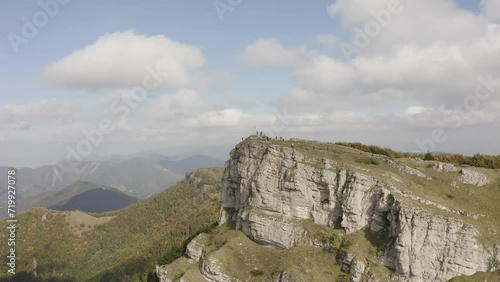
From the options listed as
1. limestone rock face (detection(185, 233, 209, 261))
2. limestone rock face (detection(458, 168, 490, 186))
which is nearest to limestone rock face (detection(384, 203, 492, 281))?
limestone rock face (detection(458, 168, 490, 186))

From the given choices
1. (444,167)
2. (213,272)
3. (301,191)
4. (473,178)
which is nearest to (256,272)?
(213,272)

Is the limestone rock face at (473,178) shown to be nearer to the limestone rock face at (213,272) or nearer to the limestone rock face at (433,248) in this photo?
the limestone rock face at (433,248)

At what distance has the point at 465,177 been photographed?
53.9 metres

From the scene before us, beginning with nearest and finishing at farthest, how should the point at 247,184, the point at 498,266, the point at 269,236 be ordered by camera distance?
1. the point at 498,266
2. the point at 269,236
3. the point at 247,184

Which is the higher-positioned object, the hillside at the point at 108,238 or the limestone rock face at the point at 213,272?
the limestone rock face at the point at 213,272

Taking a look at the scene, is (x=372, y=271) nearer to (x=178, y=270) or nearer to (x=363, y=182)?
(x=363, y=182)

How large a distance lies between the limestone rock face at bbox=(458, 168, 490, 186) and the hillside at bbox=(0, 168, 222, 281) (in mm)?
102230

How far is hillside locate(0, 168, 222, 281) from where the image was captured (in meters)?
143

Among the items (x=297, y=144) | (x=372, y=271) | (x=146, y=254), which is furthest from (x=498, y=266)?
(x=146, y=254)

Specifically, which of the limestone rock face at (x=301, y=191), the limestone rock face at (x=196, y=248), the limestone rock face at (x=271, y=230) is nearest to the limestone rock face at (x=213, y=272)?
the limestone rock face at (x=196, y=248)

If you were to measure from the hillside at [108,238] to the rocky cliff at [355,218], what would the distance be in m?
83.7

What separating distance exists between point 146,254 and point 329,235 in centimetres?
11435

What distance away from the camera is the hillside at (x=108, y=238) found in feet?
471

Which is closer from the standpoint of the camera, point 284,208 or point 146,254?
point 284,208
